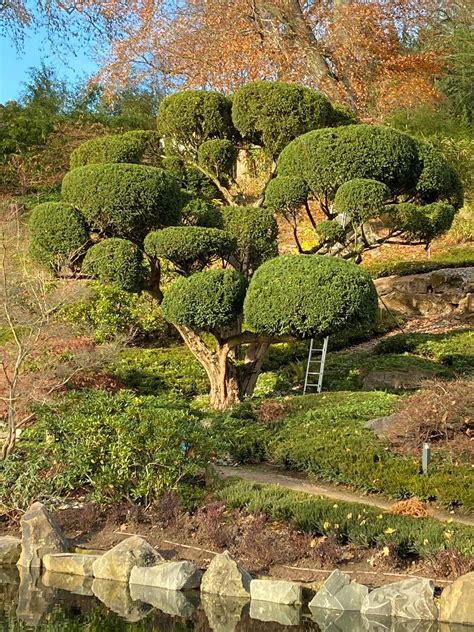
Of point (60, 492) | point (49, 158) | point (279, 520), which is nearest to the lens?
point (279, 520)

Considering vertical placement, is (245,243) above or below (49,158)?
below

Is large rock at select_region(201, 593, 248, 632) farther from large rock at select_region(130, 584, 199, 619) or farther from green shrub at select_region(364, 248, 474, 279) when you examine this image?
green shrub at select_region(364, 248, 474, 279)

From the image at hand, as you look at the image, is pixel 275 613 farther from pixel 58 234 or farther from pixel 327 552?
pixel 58 234

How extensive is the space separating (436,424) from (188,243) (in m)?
4.17

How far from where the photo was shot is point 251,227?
39.2 ft

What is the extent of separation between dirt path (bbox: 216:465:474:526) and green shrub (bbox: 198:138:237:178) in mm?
5615

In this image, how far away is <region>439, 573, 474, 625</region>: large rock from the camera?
5676mm

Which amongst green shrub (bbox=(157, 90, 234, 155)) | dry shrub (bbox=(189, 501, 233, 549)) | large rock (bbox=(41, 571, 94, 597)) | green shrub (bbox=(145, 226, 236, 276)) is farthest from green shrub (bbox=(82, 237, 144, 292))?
large rock (bbox=(41, 571, 94, 597))

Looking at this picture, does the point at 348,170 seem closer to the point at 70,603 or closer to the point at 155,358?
the point at 155,358

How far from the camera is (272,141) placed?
13.5m

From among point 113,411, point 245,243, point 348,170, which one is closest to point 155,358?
point 245,243

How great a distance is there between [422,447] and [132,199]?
5.23 metres

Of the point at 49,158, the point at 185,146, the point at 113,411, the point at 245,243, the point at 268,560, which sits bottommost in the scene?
the point at 268,560

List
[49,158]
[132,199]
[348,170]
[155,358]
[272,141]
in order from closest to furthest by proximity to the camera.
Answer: [132,199] < [348,170] < [272,141] < [155,358] < [49,158]
